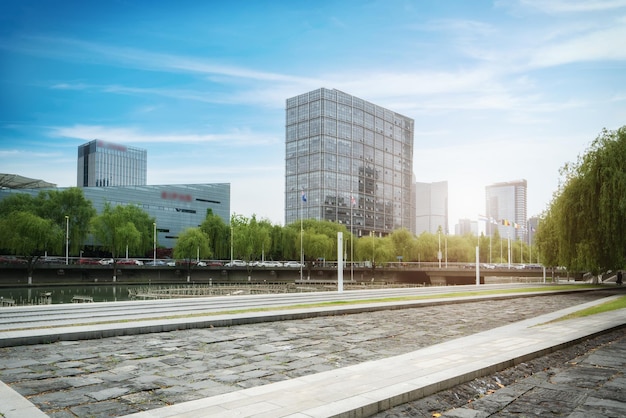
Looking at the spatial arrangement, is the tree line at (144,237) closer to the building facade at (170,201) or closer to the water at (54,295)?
the water at (54,295)

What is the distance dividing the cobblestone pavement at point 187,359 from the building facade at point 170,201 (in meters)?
108

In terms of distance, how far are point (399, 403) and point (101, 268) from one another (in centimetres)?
7130

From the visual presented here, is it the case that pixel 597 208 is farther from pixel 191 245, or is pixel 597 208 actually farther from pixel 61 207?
pixel 61 207

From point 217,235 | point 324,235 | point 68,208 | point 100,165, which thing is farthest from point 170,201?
point 100,165

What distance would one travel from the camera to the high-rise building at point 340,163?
170 meters

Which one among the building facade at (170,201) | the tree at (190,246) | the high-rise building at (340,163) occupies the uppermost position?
the high-rise building at (340,163)

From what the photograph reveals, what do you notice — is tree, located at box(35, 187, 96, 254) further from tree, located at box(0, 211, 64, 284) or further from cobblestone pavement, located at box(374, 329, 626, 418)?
cobblestone pavement, located at box(374, 329, 626, 418)

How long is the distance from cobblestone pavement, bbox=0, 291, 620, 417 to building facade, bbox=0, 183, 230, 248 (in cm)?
10805

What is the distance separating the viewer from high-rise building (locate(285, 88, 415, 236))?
17038 cm

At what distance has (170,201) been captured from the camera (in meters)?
132

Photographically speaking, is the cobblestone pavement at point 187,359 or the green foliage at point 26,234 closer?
the cobblestone pavement at point 187,359

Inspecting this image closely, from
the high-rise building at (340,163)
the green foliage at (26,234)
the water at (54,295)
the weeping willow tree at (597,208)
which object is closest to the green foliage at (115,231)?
the green foliage at (26,234)

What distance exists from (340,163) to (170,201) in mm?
64110

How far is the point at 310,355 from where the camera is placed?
10.2 m
